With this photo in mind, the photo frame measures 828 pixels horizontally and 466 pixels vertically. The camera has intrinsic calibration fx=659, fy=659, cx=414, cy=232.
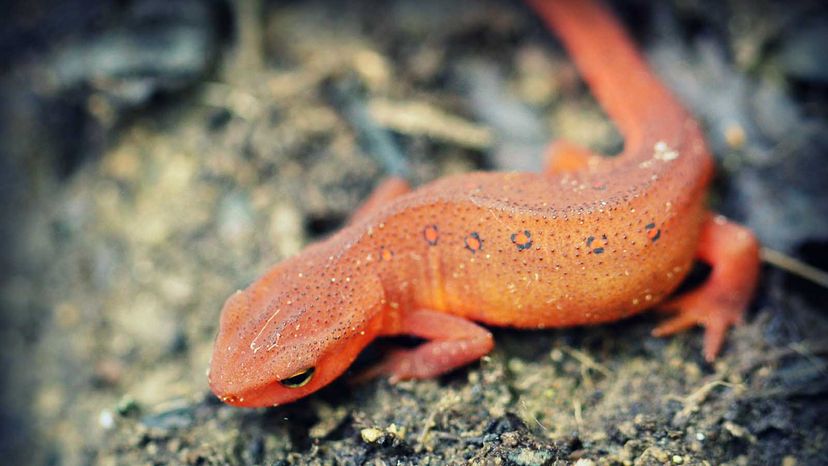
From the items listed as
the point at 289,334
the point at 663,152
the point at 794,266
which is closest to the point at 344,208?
the point at 289,334

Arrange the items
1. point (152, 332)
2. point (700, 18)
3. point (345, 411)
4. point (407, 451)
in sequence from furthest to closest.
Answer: point (700, 18) → point (152, 332) → point (345, 411) → point (407, 451)

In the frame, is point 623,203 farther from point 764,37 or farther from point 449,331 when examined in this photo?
point 764,37

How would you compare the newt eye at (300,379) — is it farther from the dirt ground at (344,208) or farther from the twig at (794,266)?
the twig at (794,266)

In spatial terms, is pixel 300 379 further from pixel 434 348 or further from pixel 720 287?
pixel 720 287

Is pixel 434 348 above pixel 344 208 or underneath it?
underneath

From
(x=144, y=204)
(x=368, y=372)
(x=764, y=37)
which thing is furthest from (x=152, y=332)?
(x=764, y=37)

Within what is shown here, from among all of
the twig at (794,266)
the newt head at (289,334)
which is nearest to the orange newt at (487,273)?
the newt head at (289,334)
